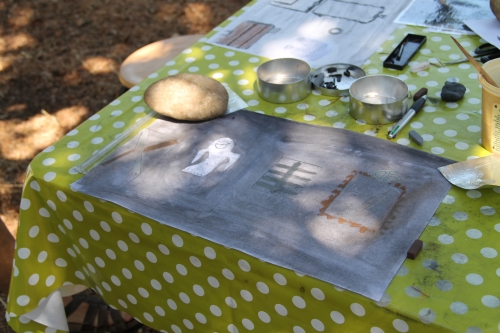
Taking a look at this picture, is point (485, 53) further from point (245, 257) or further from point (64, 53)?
point (64, 53)

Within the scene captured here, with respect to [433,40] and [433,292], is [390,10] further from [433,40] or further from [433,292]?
[433,292]

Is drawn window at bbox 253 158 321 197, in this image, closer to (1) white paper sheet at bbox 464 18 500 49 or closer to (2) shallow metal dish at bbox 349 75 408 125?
(2) shallow metal dish at bbox 349 75 408 125

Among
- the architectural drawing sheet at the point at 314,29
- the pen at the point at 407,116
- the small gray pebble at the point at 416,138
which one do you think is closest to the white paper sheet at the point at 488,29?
the architectural drawing sheet at the point at 314,29

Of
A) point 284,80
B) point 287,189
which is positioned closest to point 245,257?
point 287,189

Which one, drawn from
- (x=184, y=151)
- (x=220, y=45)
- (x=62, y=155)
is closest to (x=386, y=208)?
(x=184, y=151)

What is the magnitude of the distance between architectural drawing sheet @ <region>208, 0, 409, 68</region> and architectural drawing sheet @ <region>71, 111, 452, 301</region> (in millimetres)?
310

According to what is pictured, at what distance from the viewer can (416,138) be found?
39.3 inches

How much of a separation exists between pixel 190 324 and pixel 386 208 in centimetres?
43

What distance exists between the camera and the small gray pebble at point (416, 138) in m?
0.99

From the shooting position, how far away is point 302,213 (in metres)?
0.87

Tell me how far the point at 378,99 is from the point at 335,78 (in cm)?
14

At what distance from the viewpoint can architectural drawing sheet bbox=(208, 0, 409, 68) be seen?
1.34 metres

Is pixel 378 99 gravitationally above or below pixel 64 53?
above

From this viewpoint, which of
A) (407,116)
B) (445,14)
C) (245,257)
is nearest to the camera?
(245,257)
